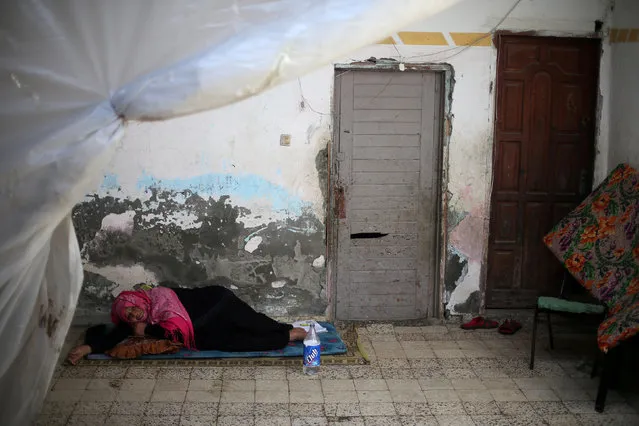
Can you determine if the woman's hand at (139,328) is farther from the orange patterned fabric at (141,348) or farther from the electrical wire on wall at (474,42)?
the electrical wire on wall at (474,42)

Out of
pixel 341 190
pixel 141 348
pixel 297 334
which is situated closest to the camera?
pixel 141 348

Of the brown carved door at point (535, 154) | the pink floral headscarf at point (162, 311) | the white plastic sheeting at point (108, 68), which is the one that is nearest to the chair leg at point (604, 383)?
the brown carved door at point (535, 154)

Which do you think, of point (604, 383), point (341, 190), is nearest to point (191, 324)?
point (341, 190)

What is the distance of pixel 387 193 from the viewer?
5918mm

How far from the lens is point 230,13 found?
2.22m

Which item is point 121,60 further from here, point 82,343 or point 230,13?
point 82,343

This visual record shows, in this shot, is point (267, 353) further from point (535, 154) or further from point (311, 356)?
point (535, 154)

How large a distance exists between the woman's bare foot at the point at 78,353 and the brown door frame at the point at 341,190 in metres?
2.07

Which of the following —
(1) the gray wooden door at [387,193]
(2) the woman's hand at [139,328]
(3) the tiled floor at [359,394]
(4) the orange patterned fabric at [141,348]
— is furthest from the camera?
(1) the gray wooden door at [387,193]

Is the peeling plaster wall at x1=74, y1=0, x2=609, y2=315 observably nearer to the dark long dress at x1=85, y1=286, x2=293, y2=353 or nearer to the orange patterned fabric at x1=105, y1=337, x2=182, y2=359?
the dark long dress at x1=85, y1=286, x2=293, y2=353

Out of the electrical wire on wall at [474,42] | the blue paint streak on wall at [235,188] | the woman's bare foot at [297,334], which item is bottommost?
the woman's bare foot at [297,334]

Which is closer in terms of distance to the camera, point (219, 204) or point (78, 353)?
point (78, 353)

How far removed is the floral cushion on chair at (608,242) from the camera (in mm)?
4816

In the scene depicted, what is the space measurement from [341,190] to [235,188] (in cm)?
92
